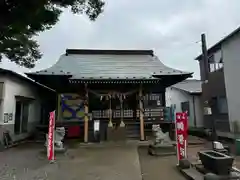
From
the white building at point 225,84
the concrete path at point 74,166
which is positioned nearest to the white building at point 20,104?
the concrete path at point 74,166

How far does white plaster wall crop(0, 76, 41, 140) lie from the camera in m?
10.6

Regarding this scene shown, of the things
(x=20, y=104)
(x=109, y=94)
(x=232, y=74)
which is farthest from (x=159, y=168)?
(x=20, y=104)

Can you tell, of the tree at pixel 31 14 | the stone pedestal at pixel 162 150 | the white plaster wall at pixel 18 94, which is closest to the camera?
the tree at pixel 31 14

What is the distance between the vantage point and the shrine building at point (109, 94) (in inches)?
465

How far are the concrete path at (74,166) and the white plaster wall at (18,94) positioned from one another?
105 inches

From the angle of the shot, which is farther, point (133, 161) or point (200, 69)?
point (200, 69)

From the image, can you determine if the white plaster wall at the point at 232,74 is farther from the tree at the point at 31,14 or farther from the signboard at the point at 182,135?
the tree at the point at 31,14

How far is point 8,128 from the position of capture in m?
10.9

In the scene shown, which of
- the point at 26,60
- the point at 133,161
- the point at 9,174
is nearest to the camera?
the point at 9,174

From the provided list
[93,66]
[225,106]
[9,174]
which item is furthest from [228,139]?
[9,174]

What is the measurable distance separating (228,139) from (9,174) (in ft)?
37.6

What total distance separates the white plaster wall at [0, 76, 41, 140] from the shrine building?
3.16 ft

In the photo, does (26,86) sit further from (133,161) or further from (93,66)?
(133,161)

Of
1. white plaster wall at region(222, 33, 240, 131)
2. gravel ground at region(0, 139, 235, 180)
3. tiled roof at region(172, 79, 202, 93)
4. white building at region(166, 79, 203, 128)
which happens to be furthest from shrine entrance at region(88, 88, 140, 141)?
tiled roof at region(172, 79, 202, 93)
